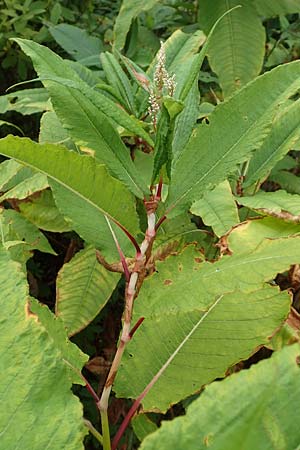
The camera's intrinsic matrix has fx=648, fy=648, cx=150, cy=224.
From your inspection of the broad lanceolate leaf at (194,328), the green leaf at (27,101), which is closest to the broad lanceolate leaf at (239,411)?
the broad lanceolate leaf at (194,328)

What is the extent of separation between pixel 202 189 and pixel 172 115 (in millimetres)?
118

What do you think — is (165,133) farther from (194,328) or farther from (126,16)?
(126,16)

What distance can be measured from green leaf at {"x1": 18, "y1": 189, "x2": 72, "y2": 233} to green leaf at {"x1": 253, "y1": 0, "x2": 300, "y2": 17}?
77 cm

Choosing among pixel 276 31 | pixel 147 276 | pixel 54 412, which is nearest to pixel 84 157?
pixel 147 276

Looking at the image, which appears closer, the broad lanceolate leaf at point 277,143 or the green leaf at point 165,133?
the green leaf at point 165,133

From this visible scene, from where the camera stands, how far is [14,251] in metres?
1.02

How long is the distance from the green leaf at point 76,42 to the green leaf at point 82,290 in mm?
743

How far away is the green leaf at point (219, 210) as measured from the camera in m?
1.00

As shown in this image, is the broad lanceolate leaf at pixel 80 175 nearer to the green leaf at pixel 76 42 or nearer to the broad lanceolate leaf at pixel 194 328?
the broad lanceolate leaf at pixel 194 328

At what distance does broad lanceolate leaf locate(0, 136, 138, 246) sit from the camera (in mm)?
759

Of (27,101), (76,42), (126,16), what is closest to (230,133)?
(27,101)

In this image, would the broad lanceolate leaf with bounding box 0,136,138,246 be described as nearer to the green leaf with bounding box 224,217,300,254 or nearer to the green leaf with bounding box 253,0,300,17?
the green leaf with bounding box 224,217,300,254

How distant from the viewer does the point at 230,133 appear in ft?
2.84

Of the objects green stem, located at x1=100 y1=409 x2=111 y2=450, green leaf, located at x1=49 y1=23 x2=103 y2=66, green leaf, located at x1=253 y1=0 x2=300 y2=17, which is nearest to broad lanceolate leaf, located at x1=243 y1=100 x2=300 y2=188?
green stem, located at x1=100 y1=409 x2=111 y2=450
